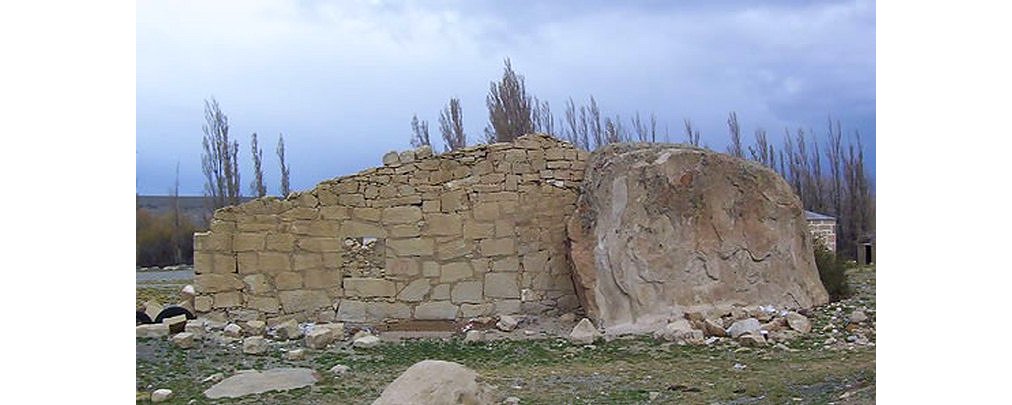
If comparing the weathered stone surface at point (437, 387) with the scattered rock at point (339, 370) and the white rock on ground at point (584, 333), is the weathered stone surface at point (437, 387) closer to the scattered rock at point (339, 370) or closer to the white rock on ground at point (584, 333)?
the scattered rock at point (339, 370)

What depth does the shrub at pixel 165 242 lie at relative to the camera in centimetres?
1136

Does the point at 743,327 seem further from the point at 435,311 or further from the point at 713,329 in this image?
the point at 435,311

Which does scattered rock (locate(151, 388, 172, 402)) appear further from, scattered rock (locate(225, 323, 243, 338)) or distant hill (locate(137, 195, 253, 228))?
distant hill (locate(137, 195, 253, 228))

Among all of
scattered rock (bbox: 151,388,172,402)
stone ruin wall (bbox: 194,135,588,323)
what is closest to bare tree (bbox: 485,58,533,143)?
stone ruin wall (bbox: 194,135,588,323)

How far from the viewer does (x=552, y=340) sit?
24.1ft

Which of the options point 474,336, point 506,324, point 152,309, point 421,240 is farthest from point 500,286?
point 152,309

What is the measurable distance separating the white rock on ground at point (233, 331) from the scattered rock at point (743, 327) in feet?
13.8

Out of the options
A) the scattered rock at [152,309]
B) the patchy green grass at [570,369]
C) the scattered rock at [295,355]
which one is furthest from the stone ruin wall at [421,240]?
the scattered rock at [295,355]

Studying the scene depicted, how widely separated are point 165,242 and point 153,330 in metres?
4.33

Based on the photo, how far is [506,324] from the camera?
8.08 m
